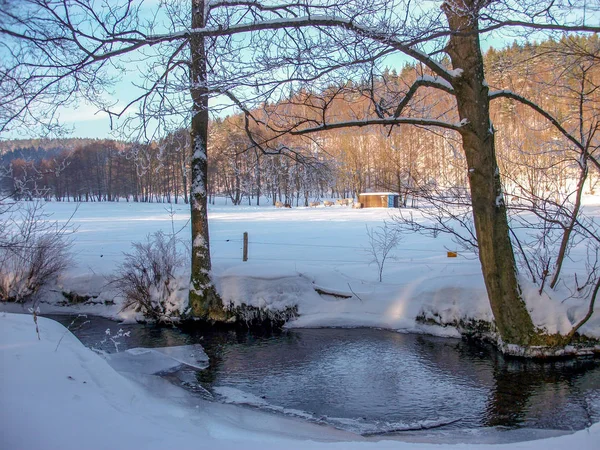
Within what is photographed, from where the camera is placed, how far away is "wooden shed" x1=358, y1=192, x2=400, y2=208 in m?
49.6

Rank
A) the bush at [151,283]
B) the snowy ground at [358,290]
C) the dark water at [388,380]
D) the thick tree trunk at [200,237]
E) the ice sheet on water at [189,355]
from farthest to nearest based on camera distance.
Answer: the bush at [151,283] < the thick tree trunk at [200,237] < the snowy ground at [358,290] < the ice sheet on water at [189,355] < the dark water at [388,380]

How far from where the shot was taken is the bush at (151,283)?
12.6 m

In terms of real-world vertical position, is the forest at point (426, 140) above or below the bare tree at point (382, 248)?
above

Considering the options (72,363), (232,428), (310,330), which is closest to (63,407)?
(72,363)

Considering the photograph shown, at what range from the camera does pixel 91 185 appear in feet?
252

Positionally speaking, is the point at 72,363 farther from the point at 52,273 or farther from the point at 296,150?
the point at 52,273

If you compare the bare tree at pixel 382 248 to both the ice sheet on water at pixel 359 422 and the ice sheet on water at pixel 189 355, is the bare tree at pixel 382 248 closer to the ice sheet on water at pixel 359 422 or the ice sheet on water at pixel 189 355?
the ice sheet on water at pixel 189 355

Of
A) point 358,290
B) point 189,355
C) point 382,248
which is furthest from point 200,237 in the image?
point 382,248

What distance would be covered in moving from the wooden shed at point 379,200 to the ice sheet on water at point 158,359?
135 feet

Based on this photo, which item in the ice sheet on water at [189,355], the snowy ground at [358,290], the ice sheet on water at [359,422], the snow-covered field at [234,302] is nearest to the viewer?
the snow-covered field at [234,302]

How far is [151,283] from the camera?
1293 cm

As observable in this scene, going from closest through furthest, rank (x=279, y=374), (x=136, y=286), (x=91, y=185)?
(x=279, y=374) < (x=136, y=286) < (x=91, y=185)

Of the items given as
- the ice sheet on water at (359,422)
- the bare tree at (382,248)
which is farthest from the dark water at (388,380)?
the bare tree at (382,248)

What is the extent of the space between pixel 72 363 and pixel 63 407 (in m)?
1.14
